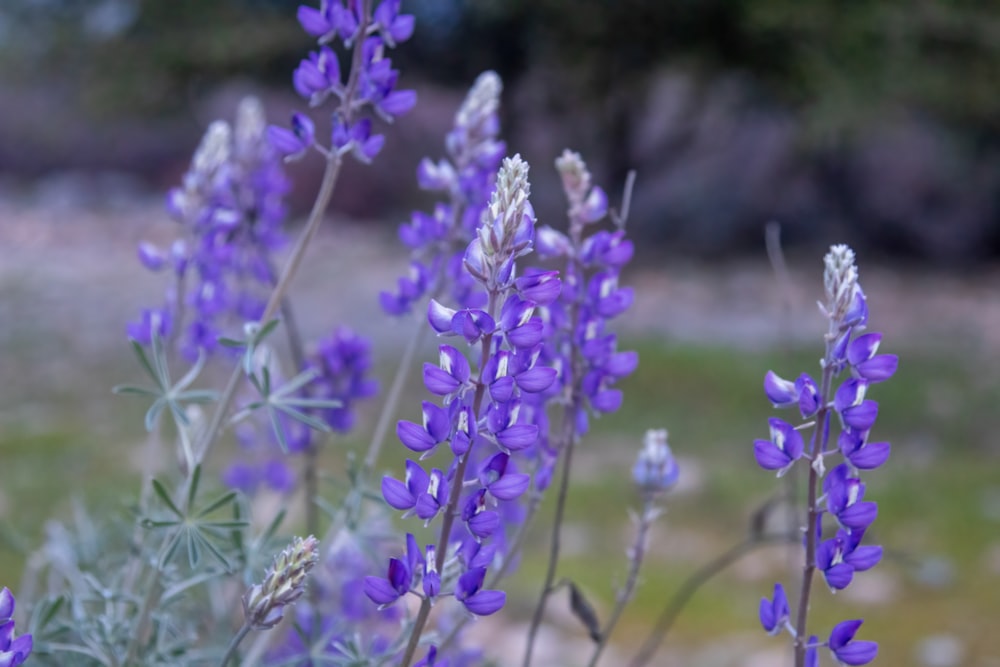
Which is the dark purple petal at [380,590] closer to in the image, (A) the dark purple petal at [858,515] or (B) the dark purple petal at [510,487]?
(B) the dark purple petal at [510,487]

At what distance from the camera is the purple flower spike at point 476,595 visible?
86 cm

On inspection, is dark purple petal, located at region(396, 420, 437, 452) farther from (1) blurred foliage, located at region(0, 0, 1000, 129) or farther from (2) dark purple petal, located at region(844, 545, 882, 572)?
(1) blurred foliage, located at region(0, 0, 1000, 129)

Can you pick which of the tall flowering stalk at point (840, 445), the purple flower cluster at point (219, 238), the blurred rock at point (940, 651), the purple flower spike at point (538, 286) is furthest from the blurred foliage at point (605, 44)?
the purple flower spike at point (538, 286)

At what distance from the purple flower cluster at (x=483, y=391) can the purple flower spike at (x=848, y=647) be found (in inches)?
12.0

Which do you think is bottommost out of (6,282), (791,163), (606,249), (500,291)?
(500,291)

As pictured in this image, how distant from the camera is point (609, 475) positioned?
167 inches

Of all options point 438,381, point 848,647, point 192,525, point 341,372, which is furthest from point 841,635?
point 341,372

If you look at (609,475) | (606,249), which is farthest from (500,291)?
(609,475)

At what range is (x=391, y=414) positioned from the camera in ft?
4.59

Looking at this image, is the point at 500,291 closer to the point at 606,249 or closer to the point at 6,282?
the point at 606,249

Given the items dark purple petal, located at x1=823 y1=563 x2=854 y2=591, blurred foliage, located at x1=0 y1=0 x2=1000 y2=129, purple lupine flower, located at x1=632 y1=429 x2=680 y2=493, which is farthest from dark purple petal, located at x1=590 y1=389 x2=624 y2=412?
blurred foliage, located at x1=0 y1=0 x2=1000 y2=129

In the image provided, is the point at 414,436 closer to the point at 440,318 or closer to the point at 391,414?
the point at 440,318

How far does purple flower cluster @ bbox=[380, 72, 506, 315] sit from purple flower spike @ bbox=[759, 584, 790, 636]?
0.55m

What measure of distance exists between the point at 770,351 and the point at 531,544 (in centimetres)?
311
